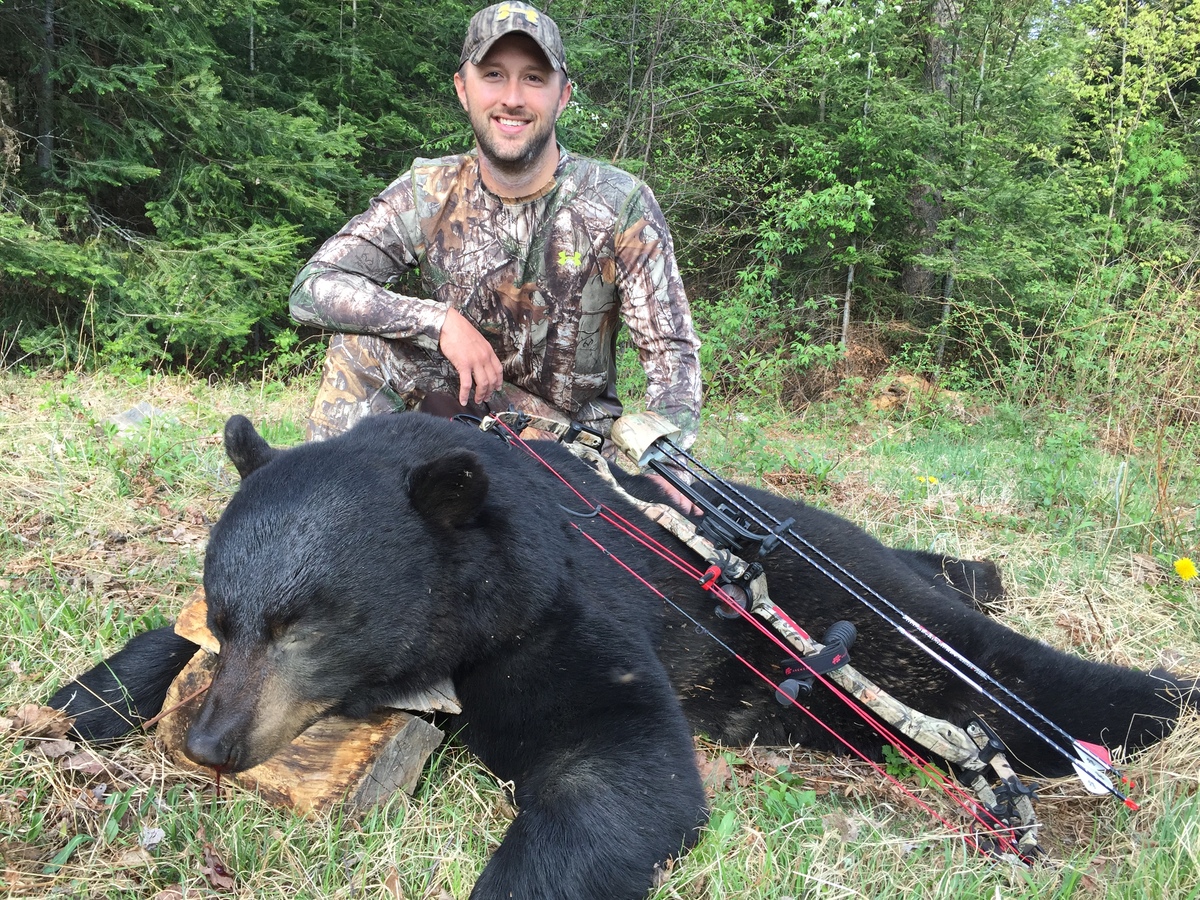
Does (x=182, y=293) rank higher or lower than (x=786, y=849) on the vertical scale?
higher

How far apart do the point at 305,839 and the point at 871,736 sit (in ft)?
5.36

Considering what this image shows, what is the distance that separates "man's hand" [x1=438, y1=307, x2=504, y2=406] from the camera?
9.81 ft

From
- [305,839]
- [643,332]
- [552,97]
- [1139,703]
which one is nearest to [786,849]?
[305,839]

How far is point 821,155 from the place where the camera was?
11.3 metres

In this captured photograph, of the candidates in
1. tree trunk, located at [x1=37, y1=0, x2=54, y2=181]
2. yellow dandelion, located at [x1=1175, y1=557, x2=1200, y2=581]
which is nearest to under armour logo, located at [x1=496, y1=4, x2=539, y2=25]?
yellow dandelion, located at [x1=1175, y1=557, x2=1200, y2=581]

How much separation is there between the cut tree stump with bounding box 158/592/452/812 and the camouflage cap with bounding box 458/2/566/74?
2.63m

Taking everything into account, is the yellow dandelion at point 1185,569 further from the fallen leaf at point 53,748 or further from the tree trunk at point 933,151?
the tree trunk at point 933,151

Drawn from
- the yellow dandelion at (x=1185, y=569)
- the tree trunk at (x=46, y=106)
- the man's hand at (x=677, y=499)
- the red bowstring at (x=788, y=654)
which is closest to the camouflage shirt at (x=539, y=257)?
the man's hand at (x=677, y=499)

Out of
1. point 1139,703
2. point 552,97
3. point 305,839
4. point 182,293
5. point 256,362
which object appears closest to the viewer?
point 305,839

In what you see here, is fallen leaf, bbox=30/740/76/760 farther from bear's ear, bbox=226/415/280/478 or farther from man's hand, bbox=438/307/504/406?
man's hand, bbox=438/307/504/406

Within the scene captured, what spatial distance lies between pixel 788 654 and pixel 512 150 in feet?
7.73

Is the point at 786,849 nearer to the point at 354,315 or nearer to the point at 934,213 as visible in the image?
the point at 354,315

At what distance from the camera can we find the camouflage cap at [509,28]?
11.2 ft

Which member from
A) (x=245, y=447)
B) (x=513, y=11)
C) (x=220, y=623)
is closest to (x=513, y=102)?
(x=513, y=11)
